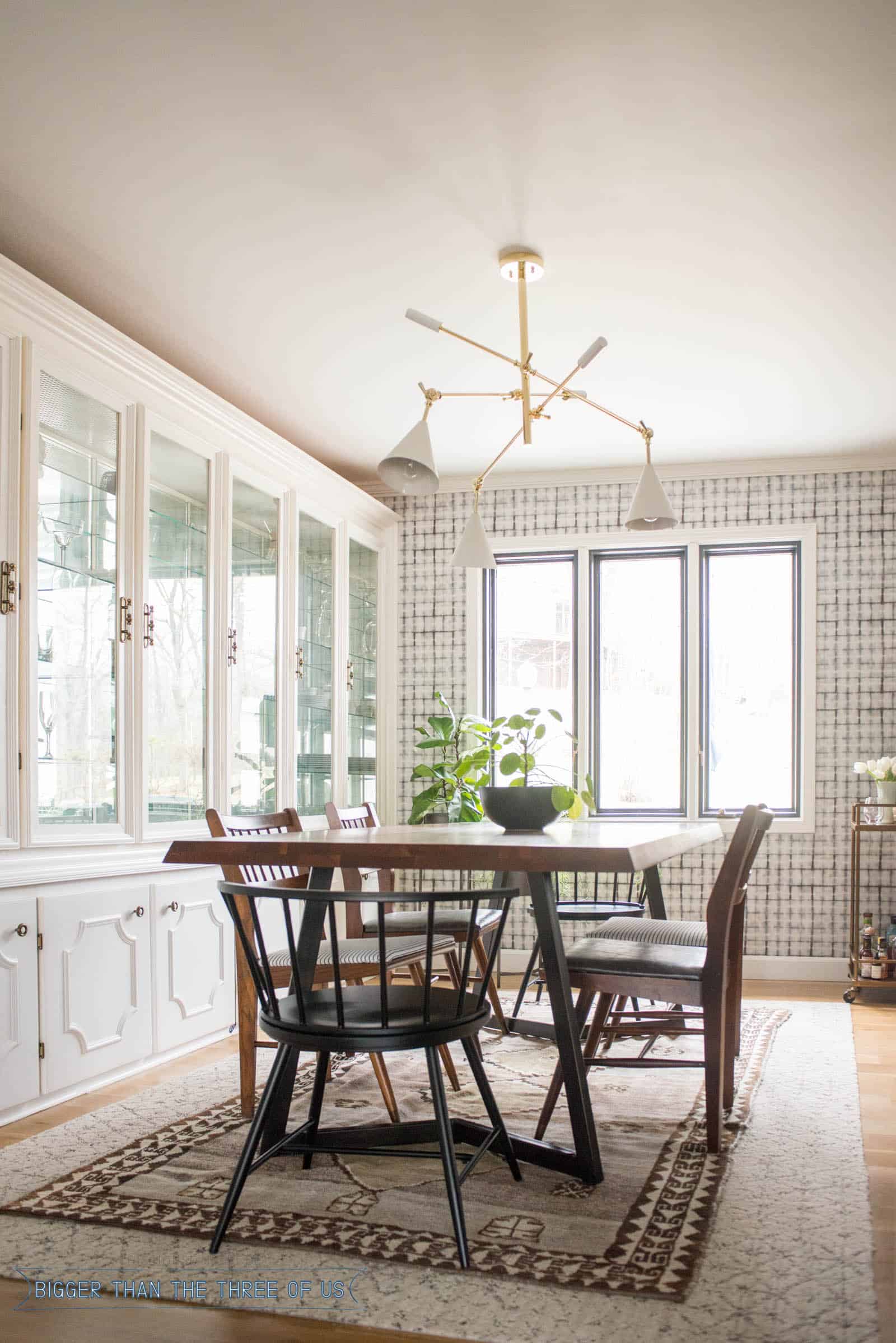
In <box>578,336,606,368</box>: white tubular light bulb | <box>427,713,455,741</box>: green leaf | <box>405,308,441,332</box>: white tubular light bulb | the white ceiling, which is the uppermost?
the white ceiling

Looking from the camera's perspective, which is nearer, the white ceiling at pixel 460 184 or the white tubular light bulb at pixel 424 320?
the white ceiling at pixel 460 184

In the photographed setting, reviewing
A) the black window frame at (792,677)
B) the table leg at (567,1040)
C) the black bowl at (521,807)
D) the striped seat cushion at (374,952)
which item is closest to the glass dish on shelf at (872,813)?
the black window frame at (792,677)

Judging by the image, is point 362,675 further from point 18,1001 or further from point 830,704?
point 18,1001

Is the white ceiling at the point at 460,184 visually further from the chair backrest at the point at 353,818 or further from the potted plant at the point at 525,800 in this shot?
the chair backrest at the point at 353,818

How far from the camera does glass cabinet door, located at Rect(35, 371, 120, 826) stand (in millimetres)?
3332

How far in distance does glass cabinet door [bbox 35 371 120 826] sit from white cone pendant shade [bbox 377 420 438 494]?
3.10 feet

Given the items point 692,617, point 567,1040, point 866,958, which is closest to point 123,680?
point 567,1040

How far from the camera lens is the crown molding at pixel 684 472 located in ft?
18.6

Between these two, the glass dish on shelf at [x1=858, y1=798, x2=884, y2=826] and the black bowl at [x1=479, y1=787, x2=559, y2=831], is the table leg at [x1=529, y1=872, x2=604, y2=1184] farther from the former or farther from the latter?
the glass dish on shelf at [x1=858, y1=798, x2=884, y2=826]

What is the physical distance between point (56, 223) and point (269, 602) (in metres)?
1.83

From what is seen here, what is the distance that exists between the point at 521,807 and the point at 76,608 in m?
1.49

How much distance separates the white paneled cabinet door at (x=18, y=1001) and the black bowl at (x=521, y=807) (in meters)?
1.31

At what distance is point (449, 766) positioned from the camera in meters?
5.82

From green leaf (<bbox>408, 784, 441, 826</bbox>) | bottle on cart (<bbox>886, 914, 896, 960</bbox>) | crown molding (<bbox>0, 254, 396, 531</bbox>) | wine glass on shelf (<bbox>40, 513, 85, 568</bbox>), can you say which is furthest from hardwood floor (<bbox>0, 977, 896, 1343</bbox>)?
green leaf (<bbox>408, 784, 441, 826</bbox>)
